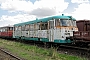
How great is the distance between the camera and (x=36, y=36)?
931 inches

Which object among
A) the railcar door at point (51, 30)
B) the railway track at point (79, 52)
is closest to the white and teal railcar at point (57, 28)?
the railcar door at point (51, 30)

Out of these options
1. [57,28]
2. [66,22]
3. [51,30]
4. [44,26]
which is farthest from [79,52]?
[44,26]

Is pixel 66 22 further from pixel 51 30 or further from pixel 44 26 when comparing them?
pixel 44 26

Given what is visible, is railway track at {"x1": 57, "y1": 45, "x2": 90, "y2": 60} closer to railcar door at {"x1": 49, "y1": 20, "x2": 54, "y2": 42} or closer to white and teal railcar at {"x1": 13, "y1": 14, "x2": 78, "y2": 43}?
white and teal railcar at {"x1": 13, "y1": 14, "x2": 78, "y2": 43}

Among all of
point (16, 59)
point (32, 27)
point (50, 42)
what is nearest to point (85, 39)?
point (50, 42)

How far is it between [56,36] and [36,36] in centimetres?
519

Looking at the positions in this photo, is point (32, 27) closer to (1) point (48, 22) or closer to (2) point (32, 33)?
(2) point (32, 33)

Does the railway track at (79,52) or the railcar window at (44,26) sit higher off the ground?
the railcar window at (44,26)

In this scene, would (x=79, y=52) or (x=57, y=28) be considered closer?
(x=79, y=52)

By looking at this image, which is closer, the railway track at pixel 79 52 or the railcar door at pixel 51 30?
the railway track at pixel 79 52

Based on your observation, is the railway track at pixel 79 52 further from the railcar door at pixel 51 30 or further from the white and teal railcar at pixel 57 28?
the railcar door at pixel 51 30

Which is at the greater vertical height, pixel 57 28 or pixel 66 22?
pixel 66 22

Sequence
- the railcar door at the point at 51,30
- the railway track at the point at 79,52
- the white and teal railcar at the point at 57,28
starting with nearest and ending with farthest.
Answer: the railway track at the point at 79,52
the white and teal railcar at the point at 57,28
the railcar door at the point at 51,30

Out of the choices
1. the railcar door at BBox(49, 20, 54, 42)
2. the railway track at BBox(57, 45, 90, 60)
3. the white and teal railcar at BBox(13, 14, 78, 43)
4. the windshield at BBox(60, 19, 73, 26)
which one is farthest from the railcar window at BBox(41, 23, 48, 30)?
the railway track at BBox(57, 45, 90, 60)
